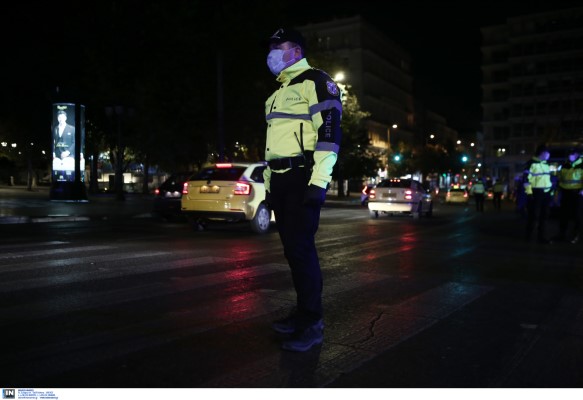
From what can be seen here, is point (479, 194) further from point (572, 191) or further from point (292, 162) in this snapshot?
point (292, 162)

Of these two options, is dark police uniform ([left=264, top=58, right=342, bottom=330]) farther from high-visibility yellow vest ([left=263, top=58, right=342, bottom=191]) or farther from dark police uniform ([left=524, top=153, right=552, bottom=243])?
dark police uniform ([left=524, top=153, right=552, bottom=243])

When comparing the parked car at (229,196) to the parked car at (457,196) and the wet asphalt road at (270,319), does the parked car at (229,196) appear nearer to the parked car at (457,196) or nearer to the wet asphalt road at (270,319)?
the wet asphalt road at (270,319)

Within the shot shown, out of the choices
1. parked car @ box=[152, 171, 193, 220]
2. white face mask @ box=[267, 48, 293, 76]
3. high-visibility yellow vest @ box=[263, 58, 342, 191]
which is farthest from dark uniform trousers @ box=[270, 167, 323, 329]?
parked car @ box=[152, 171, 193, 220]

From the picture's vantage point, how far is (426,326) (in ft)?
14.9

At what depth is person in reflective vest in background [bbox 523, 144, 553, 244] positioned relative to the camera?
11.3 m

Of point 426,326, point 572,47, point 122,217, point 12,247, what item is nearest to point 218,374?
point 426,326

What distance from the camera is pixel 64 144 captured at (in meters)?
26.0

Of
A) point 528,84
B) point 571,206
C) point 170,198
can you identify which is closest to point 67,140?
point 170,198

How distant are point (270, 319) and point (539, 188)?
27.8 ft

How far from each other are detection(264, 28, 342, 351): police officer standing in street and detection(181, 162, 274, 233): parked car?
8716 mm

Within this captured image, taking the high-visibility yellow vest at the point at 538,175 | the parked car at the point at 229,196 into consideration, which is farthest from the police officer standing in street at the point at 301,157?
the parked car at the point at 229,196

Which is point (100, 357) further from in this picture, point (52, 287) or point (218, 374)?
point (52, 287)

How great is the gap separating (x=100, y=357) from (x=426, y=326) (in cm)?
244

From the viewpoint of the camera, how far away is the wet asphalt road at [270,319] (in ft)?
11.1
